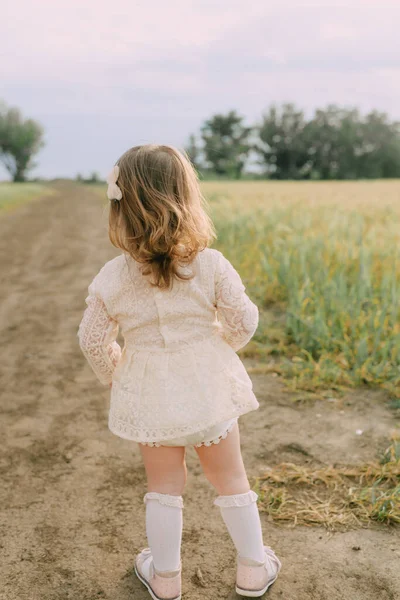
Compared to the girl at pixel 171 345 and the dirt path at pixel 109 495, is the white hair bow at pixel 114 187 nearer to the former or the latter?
the girl at pixel 171 345

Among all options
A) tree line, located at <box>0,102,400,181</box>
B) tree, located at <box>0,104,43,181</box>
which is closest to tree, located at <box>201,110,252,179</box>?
tree line, located at <box>0,102,400,181</box>

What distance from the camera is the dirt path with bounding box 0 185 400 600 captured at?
2.07m

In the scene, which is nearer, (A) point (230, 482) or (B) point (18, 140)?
(A) point (230, 482)

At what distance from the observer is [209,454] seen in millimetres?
1967

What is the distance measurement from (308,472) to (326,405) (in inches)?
30.0

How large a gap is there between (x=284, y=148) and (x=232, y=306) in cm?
5747

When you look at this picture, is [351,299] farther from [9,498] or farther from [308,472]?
[9,498]

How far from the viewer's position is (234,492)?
1963 mm

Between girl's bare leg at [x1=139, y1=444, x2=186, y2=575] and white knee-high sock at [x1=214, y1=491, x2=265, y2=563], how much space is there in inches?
5.5

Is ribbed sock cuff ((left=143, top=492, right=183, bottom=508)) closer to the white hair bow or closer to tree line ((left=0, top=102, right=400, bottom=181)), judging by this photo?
the white hair bow

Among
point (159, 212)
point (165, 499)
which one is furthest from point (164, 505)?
point (159, 212)

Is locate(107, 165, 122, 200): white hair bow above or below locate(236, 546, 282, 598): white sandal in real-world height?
above

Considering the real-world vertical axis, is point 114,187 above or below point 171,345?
above

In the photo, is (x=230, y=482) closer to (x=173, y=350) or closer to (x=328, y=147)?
(x=173, y=350)
